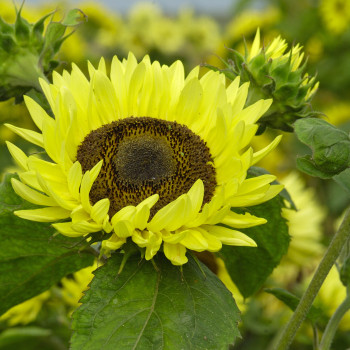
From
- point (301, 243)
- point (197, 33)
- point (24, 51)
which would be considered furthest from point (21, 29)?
point (197, 33)

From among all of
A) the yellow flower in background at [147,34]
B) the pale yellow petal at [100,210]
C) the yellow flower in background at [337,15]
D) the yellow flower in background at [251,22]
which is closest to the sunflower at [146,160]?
the pale yellow petal at [100,210]

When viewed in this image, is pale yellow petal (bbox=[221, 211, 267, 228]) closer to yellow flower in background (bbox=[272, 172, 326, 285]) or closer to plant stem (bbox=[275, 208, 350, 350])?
plant stem (bbox=[275, 208, 350, 350])

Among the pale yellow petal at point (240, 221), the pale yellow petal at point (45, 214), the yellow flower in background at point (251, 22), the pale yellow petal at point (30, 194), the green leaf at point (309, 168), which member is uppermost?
the green leaf at point (309, 168)

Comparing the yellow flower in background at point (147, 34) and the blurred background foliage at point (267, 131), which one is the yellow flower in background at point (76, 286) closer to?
the blurred background foliage at point (267, 131)

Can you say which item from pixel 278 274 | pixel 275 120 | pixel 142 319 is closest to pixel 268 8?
pixel 278 274

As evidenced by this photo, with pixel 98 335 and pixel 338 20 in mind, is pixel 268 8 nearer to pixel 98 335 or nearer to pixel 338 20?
pixel 338 20

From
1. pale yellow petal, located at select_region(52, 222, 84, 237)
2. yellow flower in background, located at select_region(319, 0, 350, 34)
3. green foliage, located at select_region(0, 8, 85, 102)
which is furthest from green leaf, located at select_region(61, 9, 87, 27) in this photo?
yellow flower in background, located at select_region(319, 0, 350, 34)
